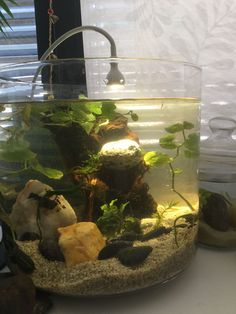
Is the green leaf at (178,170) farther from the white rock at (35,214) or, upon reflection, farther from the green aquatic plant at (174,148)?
the white rock at (35,214)

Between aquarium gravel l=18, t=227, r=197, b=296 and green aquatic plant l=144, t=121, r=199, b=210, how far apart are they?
0.33ft

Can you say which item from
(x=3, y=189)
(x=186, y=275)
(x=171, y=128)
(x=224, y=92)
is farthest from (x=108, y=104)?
(x=224, y=92)

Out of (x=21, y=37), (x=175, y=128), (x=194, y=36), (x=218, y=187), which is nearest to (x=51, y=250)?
(x=175, y=128)

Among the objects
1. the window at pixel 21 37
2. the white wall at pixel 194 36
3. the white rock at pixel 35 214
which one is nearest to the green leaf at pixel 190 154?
the white rock at pixel 35 214

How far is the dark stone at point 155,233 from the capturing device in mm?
520

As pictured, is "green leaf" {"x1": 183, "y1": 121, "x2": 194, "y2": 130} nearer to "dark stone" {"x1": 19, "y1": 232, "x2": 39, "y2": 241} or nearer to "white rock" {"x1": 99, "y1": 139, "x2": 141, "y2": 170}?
"white rock" {"x1": 99, "y1": 139, "x2": 141, "y2": 170}

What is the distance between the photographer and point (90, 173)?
0.52 meters

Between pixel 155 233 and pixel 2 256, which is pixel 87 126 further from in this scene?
pixel 2 256

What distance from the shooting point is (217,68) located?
0.93m

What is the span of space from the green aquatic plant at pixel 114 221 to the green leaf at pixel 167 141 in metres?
0.11

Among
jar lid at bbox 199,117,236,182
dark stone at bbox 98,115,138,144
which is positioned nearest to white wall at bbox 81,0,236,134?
jar lid at bbox 199,117,236,182

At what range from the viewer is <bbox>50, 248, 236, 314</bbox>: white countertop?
0.52m

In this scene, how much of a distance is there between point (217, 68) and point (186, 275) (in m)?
0.55

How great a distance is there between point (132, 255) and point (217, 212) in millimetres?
282
